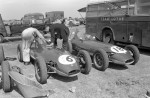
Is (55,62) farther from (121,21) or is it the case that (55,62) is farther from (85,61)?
(121,21)

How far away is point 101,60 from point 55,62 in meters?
1.60

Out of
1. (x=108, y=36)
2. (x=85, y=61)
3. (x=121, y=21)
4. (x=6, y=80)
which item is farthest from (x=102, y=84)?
(x=108, y=36)

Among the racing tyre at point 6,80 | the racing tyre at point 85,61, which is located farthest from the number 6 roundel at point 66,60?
the racing tyre at point 6,80

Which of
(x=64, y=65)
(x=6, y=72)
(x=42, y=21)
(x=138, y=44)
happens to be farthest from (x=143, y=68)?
(x=42, y=21)

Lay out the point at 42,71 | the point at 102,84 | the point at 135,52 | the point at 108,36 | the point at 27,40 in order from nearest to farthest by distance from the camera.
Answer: the point at 42,71, the point at 102,84, the point at 27,40, the point at 135,52, the point at 108,36

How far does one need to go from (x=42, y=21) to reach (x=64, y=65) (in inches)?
490

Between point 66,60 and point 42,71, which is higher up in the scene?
point 66,60

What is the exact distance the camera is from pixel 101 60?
6117 millimetres

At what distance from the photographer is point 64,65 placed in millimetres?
5004

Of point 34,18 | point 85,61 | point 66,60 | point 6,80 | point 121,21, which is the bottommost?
point 6,80

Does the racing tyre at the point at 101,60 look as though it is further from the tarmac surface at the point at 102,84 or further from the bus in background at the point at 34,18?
the bus in background at the point at 34,18

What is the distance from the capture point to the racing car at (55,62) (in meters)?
4.86

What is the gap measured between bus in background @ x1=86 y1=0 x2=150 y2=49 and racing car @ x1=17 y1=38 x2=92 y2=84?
3.59m

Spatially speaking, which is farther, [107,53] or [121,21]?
[121,21]
